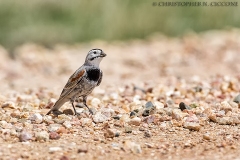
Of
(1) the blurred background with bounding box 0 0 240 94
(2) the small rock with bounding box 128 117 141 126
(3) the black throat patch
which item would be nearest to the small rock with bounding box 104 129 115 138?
(2) the small rock with bounding box 128 117 141 126

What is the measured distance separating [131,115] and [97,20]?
793 centimetres

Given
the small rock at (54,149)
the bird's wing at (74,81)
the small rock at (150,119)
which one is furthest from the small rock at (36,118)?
the small rock at (150,119)

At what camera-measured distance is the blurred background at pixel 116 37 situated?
446 inches

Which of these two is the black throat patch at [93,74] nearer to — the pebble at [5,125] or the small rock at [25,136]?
the pebble at [5,125]

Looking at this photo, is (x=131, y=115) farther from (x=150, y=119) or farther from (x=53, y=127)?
(x=53, y=127)

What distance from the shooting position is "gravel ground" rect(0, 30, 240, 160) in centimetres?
513

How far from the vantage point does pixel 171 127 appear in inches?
227

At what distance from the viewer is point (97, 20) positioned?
13.8m

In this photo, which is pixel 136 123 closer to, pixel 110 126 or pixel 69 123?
pixel 110 126

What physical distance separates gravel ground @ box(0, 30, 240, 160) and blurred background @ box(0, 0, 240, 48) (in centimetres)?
188

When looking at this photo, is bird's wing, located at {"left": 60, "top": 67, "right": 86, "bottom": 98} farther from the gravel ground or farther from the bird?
the gravel ground

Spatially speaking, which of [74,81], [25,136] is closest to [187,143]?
[25,136]

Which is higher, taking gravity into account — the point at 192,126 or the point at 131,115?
the point at 131,115

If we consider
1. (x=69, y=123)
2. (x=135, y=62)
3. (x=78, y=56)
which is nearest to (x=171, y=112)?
(x=69, y=123)
